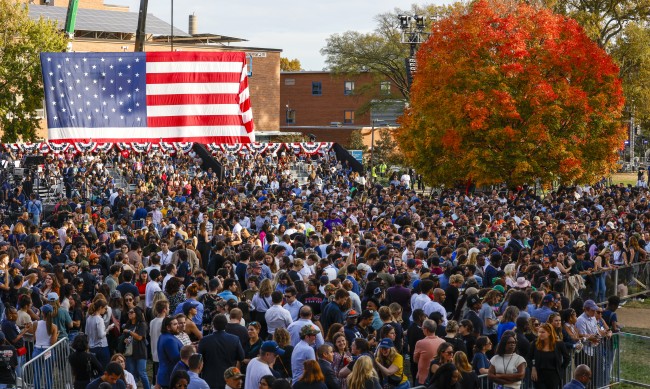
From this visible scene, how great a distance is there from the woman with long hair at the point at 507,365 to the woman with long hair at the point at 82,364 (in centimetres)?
481

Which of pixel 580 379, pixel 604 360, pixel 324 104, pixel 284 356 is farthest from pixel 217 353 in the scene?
pixel 324 104

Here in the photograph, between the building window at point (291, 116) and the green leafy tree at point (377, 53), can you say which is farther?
the building window at point (291, 116)

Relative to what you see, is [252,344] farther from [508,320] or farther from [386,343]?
[508,320]

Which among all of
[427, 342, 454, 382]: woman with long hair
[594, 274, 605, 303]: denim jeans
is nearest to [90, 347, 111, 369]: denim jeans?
[427, 342, 454, 382]: woman with long hair

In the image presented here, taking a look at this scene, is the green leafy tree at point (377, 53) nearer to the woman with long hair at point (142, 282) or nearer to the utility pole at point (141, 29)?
the utility pole at point (141, 29)

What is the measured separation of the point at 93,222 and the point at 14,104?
26.1m

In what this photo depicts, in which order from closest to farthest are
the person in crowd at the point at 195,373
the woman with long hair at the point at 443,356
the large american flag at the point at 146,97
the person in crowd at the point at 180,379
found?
the person in crowd at the point at 180,379 → the person in crowd at the point at 195,373 → the woman with long hair at the point at 443,356 → the large american flag at the point at 146,97

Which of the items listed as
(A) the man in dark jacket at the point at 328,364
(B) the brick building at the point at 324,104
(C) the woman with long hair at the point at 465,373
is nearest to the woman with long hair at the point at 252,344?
(A) the man in dark jacket at the point at 328,364

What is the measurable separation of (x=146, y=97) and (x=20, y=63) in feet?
62.7

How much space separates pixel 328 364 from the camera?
10633mm

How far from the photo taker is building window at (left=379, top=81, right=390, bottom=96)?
7256cm

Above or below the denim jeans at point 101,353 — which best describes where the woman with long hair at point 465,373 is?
above

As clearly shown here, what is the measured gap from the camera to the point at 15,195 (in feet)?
98.4

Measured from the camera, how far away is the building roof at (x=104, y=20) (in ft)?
225
